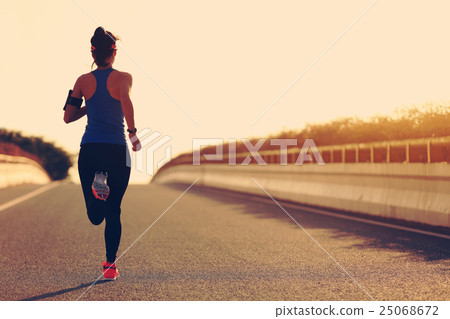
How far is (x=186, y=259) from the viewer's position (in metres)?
7.50

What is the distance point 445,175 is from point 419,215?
0.90 metres

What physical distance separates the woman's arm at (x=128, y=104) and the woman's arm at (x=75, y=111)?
1.44ft

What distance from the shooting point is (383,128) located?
1859 centimetres

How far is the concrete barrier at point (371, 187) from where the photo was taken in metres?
10.2

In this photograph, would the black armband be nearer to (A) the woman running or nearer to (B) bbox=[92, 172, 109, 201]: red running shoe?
(A) the woman running

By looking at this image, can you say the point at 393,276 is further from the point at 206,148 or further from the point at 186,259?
the point at 206,148

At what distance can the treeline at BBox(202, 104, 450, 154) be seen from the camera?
587 inches

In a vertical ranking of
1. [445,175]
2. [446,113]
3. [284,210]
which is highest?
[446,113]

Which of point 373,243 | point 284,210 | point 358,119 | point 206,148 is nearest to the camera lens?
point 373,243

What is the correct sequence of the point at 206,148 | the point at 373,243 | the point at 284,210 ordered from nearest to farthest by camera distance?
the point at 373,243 < the point at 284,210 < the point at 206,148

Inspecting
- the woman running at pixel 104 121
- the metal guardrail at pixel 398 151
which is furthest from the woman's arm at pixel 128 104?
the metal guardrail at pixel 398 151

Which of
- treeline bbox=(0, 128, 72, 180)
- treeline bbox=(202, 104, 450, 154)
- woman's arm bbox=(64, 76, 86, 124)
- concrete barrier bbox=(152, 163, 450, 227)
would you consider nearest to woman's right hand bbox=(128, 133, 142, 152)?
woman's arm bbox=(64, 76, 86, 124)

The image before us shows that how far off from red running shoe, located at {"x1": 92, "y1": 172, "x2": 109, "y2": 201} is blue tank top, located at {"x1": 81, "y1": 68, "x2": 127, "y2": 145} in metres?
0.35

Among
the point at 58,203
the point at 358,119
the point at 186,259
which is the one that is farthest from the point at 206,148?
the point at 186,259
